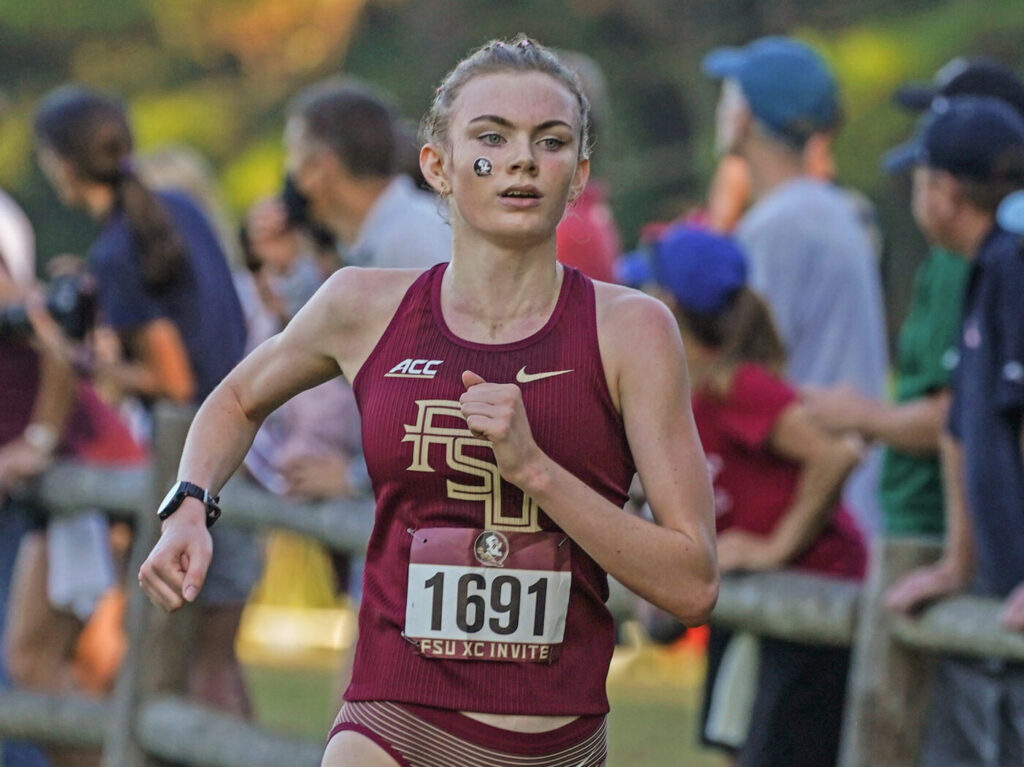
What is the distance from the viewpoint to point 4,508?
21.8ft

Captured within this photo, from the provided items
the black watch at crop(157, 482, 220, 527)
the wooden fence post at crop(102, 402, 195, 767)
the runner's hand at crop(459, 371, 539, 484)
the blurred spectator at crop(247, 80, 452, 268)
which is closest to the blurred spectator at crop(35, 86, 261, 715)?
the wooden fence post at crop(102, 402, 195, 767)

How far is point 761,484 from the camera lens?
16.5ft

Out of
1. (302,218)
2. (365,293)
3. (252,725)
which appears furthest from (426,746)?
(302,218)

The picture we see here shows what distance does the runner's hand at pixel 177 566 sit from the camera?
3.04 metres

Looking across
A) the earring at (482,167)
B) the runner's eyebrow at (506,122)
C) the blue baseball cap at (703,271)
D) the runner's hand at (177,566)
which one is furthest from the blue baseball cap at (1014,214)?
the runner's hand at (177,566)

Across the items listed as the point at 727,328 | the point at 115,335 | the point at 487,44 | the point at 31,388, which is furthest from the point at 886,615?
the point at 31,388

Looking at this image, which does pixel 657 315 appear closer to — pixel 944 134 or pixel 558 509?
pixel 558 509

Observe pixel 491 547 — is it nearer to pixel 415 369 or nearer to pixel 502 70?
pixel 415 369

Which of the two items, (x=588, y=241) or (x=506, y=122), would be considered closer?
(x=506, y=122)

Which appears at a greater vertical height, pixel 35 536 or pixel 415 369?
pixel 415 369

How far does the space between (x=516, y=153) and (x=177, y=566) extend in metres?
0.85

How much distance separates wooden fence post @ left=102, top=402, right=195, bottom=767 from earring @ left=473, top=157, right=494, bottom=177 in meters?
3.13

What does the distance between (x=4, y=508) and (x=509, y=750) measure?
389 centimetres

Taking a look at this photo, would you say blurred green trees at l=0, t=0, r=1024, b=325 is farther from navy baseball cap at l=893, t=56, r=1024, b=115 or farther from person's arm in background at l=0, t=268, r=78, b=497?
navy baseball cap at l=893, t=56, r=1024, b=115
